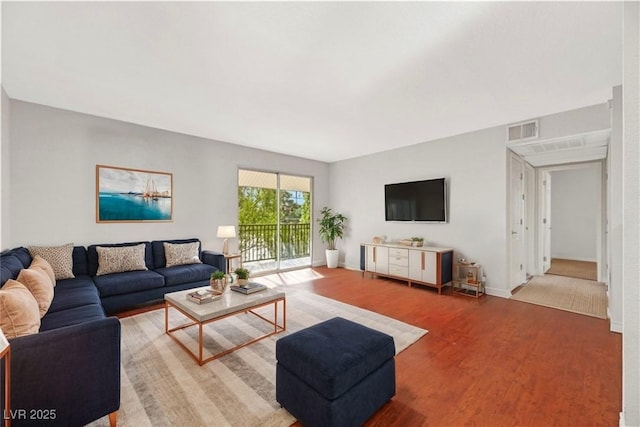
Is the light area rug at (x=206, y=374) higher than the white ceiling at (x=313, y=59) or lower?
lower

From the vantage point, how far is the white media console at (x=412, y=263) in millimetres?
4309

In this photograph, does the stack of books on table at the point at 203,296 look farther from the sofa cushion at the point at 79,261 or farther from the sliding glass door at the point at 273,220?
the sliding glass door at the point at 273,220

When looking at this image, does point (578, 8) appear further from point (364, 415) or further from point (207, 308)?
point (207, 308)

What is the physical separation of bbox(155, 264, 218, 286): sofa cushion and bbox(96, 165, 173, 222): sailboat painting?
933mm

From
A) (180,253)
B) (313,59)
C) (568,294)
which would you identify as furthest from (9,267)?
(568,294)

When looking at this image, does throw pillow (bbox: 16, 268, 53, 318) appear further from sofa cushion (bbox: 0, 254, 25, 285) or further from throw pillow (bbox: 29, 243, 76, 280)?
throw pillow (bbox: 29, 243, 76, 280)

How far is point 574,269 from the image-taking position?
5875mm

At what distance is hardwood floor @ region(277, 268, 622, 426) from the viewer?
5.55 ft

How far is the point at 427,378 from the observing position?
207 centimetres

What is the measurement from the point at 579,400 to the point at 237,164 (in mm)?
5210

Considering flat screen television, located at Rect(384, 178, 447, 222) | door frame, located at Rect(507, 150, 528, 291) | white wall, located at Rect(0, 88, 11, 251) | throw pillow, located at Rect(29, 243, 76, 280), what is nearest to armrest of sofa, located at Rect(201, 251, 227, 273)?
throw pillow, located at Rect(29, 243, 76, 280)

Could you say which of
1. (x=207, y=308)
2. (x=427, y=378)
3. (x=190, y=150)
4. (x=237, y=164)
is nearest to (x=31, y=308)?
(x=207, y=308)

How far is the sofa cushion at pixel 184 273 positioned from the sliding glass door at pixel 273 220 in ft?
4.82

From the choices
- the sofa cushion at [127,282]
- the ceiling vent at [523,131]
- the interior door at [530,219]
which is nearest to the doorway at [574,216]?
the interior door at [530,219]
